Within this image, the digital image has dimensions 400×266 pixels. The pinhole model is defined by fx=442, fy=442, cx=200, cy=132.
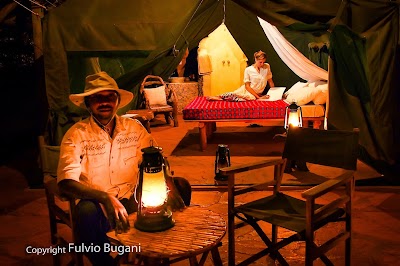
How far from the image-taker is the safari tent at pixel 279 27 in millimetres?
4320

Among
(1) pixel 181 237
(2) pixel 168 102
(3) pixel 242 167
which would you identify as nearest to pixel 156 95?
(2) pixel 168 102

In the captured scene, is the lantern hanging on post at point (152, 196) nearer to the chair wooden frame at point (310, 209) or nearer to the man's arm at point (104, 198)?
the man's arm at point (104, 198)

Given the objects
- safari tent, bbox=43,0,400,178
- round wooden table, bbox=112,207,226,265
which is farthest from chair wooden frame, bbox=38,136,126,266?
safari tent, bbox=43,0,400,178

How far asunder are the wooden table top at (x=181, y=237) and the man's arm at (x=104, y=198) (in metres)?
0.06

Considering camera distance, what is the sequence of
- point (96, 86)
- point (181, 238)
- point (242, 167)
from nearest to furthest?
1. point (181, 238)
2. point (96, 86)
3. point (242, 167)

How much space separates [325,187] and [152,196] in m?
0.98

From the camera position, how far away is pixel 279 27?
15.0ft

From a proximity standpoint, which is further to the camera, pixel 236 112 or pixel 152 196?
pixel 236 112

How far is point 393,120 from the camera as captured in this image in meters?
4.54

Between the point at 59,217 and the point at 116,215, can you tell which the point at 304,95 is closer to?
the point at 59,217

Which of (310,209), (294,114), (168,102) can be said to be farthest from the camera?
(168,102)

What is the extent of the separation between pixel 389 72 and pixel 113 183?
3060 millimetres

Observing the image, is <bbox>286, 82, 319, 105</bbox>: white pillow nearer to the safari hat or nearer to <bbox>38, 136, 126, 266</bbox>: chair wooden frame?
the safari hat

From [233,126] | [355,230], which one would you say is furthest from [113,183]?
[233,126]
